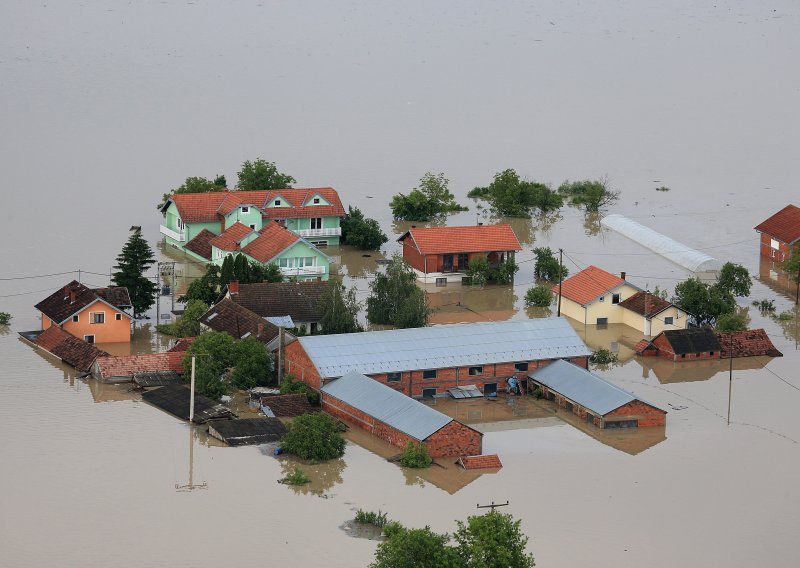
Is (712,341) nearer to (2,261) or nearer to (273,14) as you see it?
(2,261)

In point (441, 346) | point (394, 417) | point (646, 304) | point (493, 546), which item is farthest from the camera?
point (646, 304)

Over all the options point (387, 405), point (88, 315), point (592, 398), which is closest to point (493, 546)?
point (387, 405)

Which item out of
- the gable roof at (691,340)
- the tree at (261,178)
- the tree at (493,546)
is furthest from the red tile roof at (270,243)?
the tree at (493,546)

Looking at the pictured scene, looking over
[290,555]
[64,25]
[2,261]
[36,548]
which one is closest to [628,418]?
[290,555]

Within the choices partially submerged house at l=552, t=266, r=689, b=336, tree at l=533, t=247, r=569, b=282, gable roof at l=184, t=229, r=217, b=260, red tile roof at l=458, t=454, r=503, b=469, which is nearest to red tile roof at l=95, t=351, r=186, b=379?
red tile roof at l=458, t=454, r=503, b=469

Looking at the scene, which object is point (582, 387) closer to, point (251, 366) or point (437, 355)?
point (437, 355)

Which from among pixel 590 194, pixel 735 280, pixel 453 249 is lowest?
pixel 735 280

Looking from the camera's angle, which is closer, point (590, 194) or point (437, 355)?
point (437, 355)

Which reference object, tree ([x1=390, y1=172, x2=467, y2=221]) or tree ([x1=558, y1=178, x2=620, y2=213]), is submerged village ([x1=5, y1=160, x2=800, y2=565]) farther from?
tree ([x1=558, y1=178, x2=620, y2=213])
